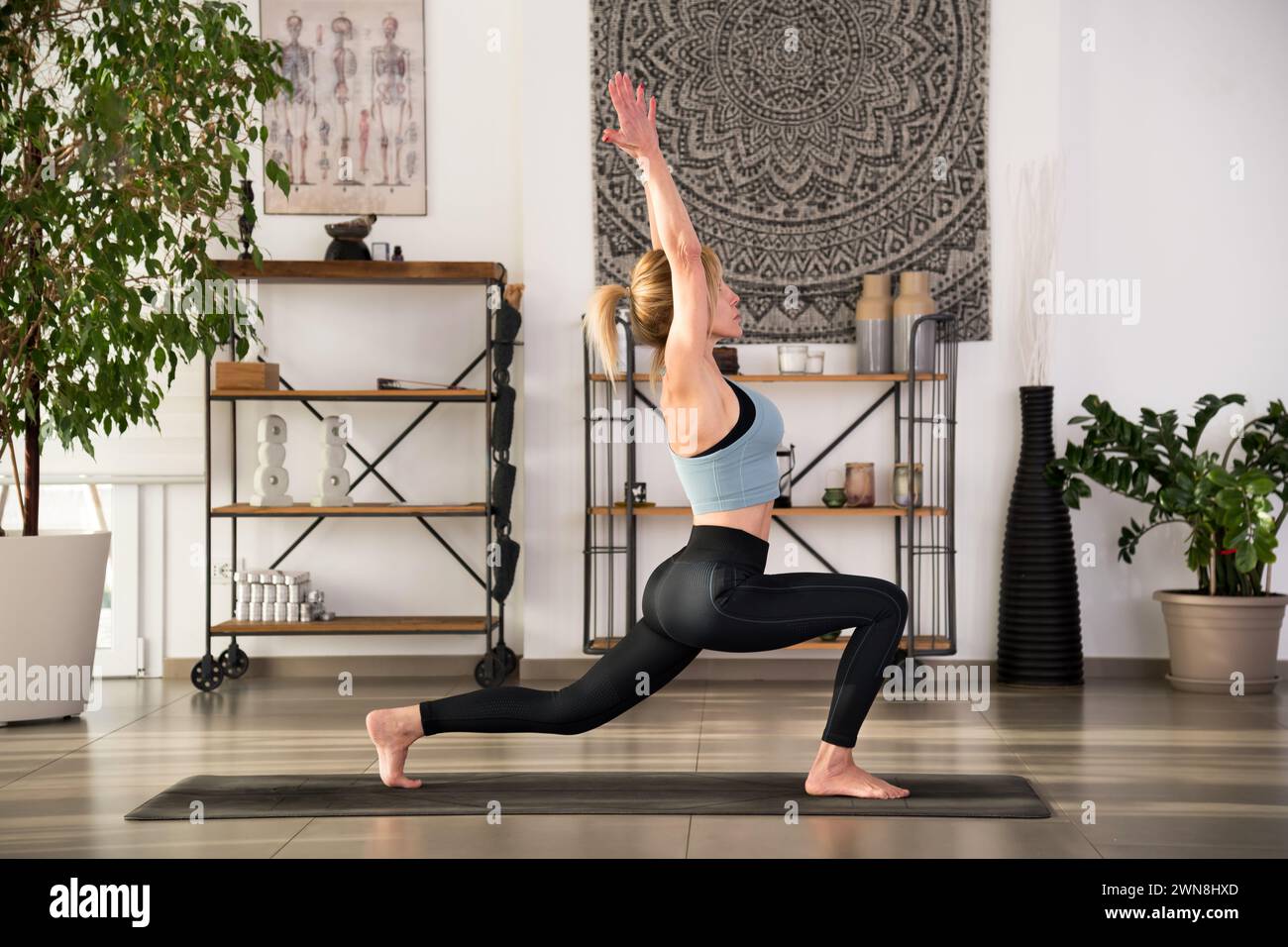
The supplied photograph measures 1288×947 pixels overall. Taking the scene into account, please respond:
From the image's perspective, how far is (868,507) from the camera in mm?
5156

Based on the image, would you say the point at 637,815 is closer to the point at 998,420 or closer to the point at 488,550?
the point at 488,550

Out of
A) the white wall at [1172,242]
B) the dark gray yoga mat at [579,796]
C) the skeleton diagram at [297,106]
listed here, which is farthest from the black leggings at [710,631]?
the skeleton diagram at [297,106]

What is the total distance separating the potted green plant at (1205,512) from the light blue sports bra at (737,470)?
2305 millimetres

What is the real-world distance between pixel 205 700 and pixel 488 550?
1.21 m

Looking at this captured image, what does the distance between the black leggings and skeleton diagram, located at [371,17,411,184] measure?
120 inches

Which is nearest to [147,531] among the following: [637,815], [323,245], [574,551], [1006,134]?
[323,245]

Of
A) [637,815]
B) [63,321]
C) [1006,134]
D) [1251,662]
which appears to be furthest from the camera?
[1006,134]

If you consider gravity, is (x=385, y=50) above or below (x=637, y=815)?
above

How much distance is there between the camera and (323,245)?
18.2 ft

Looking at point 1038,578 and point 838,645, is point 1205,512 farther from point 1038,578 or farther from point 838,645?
point 838,645

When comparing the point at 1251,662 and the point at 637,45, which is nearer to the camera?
the point at 1251,662

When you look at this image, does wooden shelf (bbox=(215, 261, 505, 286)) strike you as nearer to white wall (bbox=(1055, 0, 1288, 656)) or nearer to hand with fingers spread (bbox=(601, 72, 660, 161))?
hand with fingers spread (bbox=(601, 72, 660, 161))

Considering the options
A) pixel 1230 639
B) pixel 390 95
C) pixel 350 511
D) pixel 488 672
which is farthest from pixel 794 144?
pixel 1230 639


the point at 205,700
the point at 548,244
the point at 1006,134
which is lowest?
the point at 205,700
